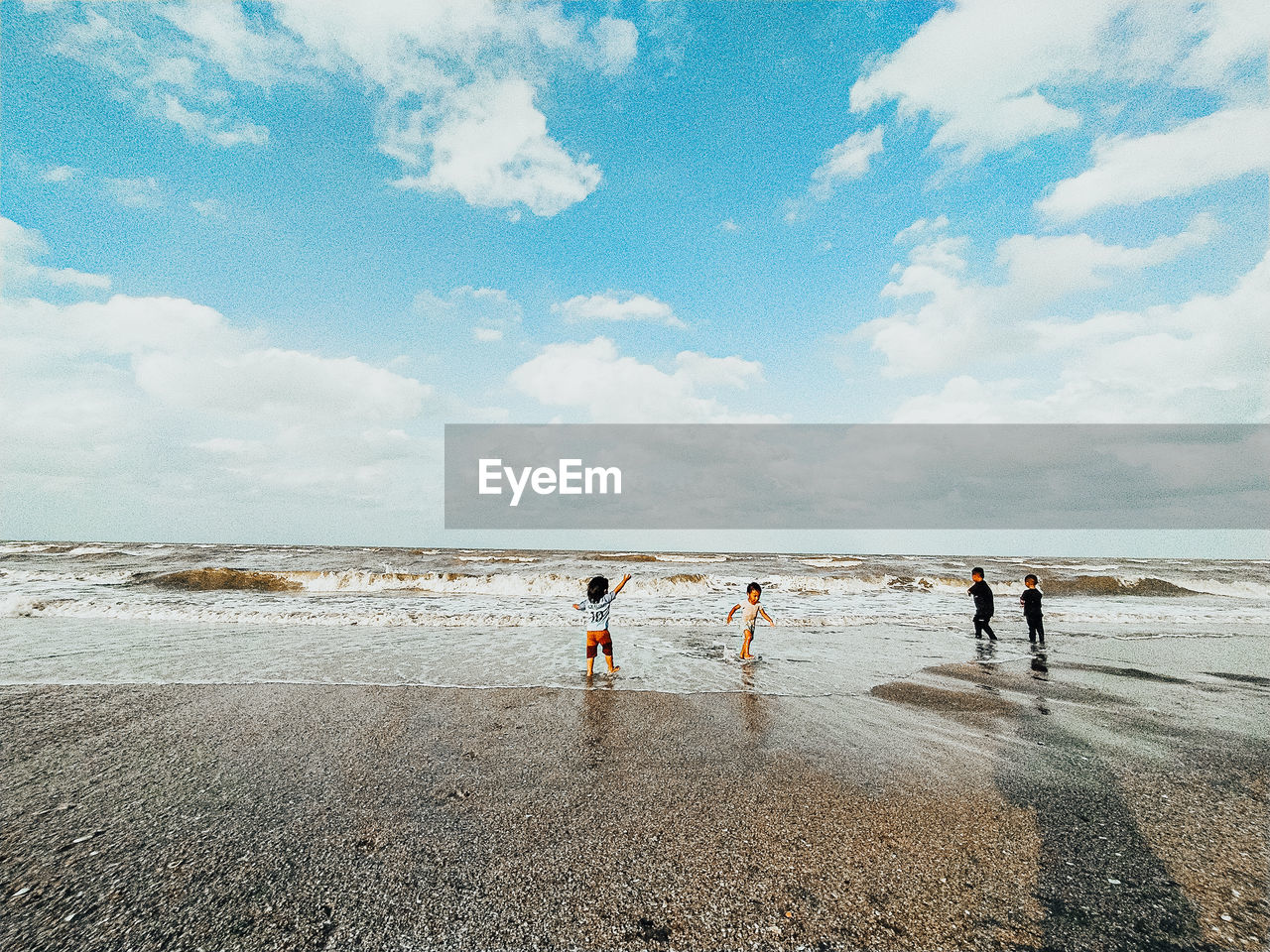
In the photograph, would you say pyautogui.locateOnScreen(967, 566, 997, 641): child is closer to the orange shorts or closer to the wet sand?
the wet sand

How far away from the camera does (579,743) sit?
620 centimetres

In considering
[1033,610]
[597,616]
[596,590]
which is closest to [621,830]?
[597,616]

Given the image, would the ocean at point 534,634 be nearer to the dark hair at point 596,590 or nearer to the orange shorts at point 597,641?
the orange shorts at point 597,641

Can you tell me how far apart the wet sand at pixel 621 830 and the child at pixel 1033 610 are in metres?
7.22

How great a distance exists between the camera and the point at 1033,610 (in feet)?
45.7

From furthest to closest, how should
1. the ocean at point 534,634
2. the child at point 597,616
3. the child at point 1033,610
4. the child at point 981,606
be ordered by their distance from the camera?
1. the child at point 981,606
2. the child at point 1033,610
3. the ocean at point 534,634
4. the child at point 597,616

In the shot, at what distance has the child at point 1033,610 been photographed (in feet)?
45.7

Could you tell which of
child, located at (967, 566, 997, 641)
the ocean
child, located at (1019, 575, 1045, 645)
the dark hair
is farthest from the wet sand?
child, located at (967, 566, 997, 641)

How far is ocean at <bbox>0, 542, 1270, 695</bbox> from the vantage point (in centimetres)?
988

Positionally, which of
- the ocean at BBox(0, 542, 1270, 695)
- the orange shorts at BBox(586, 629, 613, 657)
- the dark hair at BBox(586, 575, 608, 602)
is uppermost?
the dark hair at BBox(586, 575, 608, 602)

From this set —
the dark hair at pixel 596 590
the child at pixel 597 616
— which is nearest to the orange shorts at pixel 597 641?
the child at pixel 597 616

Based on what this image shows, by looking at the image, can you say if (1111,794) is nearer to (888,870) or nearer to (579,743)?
(888,870)

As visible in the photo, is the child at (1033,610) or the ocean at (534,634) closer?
the ocean at (534,634)

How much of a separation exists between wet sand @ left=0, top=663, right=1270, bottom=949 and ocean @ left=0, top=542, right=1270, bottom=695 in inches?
107
